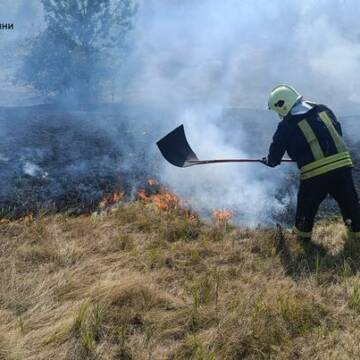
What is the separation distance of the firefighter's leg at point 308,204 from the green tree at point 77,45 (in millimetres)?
6730

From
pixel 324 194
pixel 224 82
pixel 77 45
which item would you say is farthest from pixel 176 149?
pixel 224 82

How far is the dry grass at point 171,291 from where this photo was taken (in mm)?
2861

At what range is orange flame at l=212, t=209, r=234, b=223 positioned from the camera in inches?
193

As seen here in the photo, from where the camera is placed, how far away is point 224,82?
1456 cm

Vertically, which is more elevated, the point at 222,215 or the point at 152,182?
the point at 152,182

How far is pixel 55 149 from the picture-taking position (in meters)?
6.57

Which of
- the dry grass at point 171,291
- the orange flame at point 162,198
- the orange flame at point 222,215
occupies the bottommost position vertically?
the dry grass at point 171,291

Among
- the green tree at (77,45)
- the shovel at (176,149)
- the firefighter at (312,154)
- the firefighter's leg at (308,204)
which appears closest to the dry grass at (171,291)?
the firefighter's leg at (308,204)

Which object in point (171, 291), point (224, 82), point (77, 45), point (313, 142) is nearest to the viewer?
point (171, 291)

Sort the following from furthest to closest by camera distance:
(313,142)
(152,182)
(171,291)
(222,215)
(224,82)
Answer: (224,82) → (152,182) → (222,215) → (313,142) → (171,291)

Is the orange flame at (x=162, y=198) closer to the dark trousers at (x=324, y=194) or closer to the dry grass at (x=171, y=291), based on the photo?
the dry grass at (x=171, y=291)

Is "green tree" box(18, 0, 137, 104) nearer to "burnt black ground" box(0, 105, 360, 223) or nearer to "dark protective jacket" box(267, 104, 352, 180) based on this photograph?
"burnt black ground" box(0, 105, 360, 223)

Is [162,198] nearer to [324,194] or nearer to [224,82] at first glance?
[324,194]

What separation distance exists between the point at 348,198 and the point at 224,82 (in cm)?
1065
